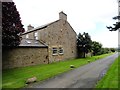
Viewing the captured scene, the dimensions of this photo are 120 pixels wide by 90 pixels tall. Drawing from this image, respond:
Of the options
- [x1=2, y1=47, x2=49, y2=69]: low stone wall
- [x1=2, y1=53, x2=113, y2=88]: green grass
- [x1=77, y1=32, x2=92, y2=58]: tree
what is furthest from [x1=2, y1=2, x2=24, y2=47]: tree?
[x1=77, y1=32, x2=92, y2=58]: tree

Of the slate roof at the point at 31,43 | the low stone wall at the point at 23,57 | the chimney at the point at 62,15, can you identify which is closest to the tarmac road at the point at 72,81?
the low stone wall at the point at 23,57

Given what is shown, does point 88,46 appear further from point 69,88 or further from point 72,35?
point 69,88

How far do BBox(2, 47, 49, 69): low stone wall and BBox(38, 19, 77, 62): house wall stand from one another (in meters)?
2.58

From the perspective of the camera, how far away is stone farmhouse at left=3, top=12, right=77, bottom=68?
1048 inches

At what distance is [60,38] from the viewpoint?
3838 centimetres

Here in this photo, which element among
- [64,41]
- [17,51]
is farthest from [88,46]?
[17,51]

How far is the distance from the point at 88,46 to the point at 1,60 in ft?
88.2

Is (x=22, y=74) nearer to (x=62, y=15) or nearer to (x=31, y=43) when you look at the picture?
(x=31, y=43)

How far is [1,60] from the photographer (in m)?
23.2

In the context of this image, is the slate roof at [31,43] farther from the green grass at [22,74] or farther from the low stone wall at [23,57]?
the green grass at [22,74]

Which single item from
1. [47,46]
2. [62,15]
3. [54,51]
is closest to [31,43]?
[47,46]

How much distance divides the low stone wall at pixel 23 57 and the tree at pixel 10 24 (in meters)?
4.42

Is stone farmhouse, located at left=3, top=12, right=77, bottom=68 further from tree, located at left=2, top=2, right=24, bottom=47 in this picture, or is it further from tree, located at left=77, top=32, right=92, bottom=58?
tree, located at left=2, top=2, right=24, bottom=47

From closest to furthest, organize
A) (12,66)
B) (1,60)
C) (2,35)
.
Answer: (2,35), (1,60), (12,66)
